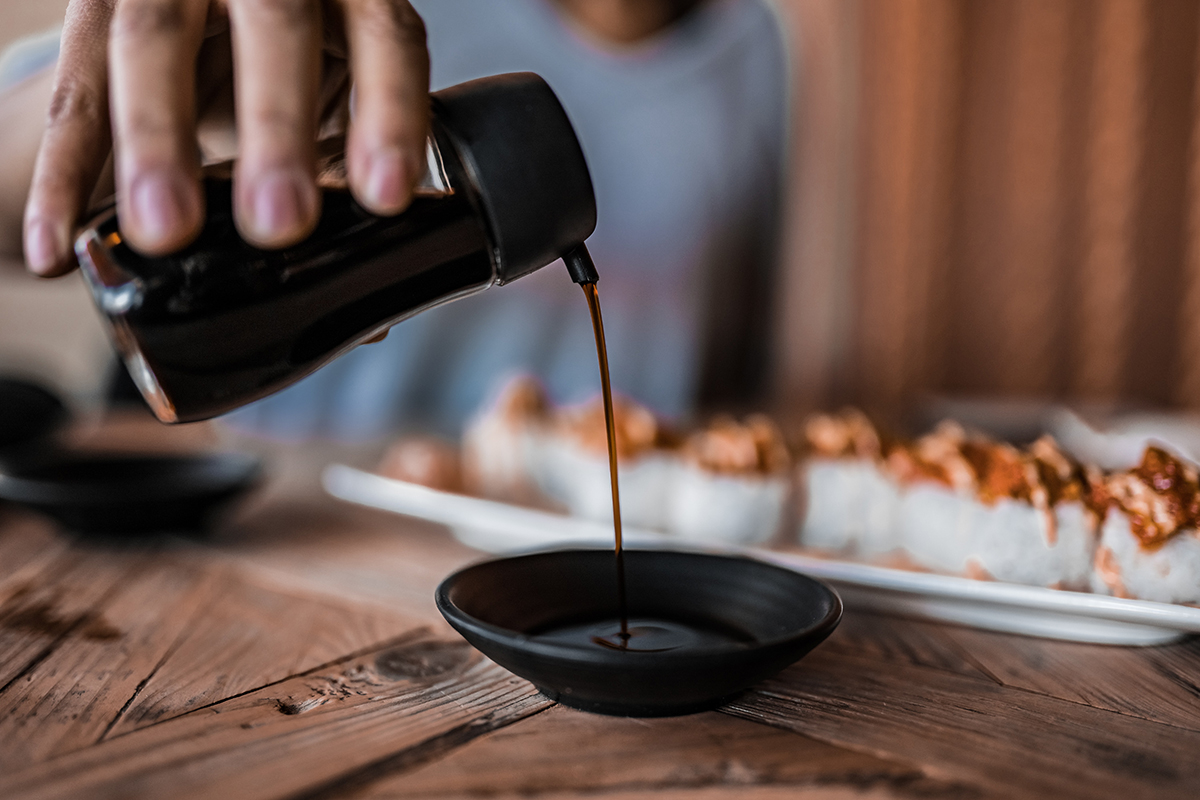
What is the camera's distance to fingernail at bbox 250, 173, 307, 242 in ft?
1.40

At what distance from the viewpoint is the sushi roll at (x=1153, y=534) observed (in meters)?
0.62

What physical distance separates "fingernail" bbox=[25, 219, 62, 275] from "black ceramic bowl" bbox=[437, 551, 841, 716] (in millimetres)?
305

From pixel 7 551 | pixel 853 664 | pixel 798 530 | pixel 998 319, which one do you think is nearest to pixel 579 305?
pixel 998 319

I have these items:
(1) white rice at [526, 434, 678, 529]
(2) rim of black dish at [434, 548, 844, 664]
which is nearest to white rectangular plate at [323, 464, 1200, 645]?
(1) white rice at [526, 434, 678, 529]

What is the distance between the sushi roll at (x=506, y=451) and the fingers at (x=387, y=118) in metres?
0.65

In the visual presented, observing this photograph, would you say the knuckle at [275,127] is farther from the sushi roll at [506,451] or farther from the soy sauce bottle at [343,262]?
the sushi roll at [506,451]

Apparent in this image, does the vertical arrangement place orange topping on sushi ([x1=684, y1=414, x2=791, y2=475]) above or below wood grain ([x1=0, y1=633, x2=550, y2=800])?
below

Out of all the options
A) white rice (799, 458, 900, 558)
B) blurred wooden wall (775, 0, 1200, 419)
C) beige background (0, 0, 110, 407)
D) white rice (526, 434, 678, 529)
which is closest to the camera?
white rice (799, 458, 900, 558)

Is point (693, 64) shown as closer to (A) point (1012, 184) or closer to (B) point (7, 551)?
(A) point (1012, 184)

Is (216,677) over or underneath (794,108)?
underneath

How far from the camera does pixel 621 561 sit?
604mm

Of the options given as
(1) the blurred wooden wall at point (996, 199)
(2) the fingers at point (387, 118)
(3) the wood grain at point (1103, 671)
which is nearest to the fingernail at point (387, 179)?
(2) the fingers at point (387, 118)

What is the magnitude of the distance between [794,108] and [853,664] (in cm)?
241

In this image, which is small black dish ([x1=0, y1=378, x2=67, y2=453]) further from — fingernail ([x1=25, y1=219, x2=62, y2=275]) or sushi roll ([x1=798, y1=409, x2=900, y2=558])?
sushi roll ([x1=798, y1=409, x2=900, y2=558])
